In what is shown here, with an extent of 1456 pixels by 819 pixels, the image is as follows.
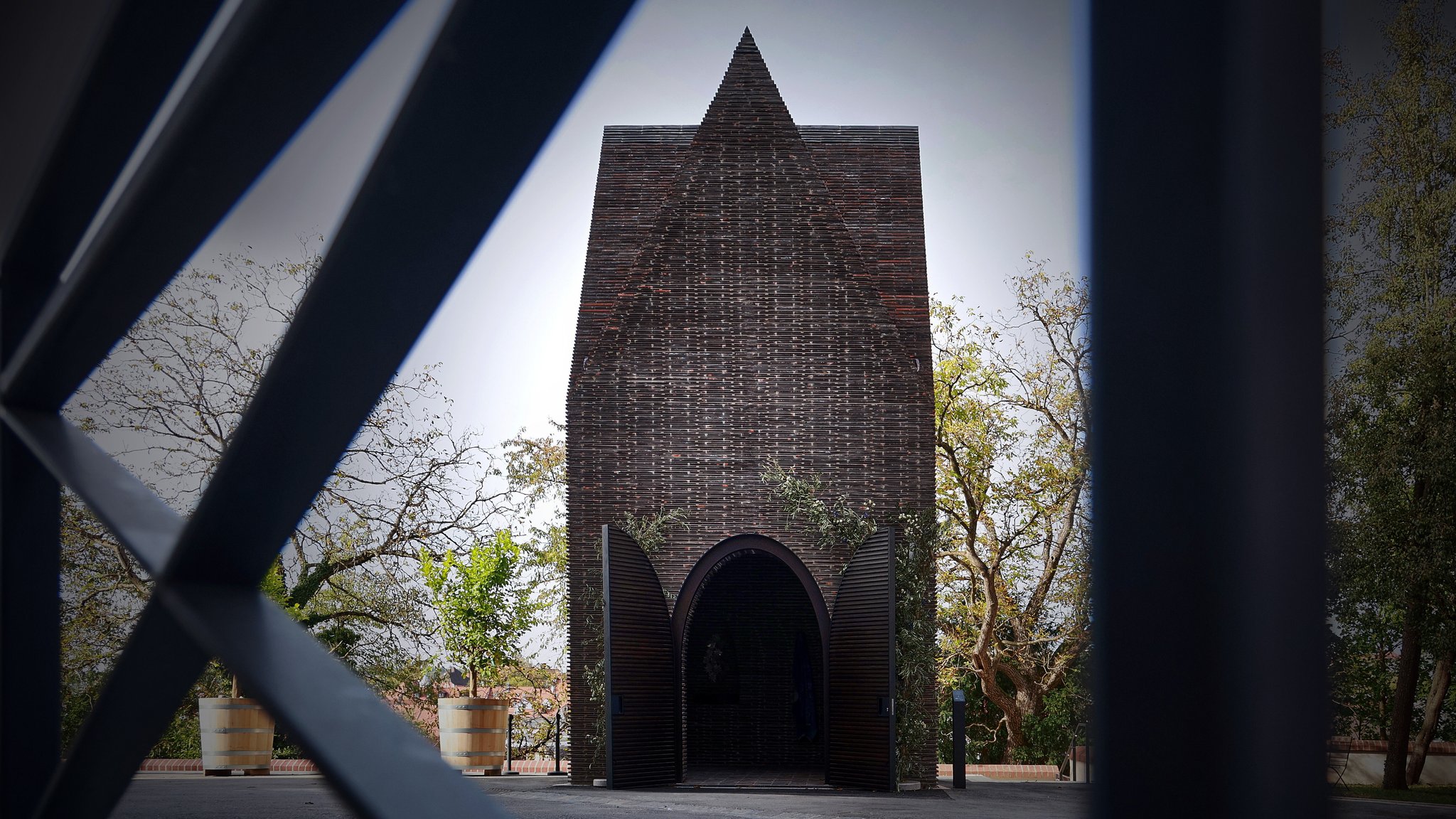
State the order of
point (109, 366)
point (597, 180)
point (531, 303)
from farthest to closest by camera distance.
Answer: point (531, 303) → point (597, 180) → point (109, 366)

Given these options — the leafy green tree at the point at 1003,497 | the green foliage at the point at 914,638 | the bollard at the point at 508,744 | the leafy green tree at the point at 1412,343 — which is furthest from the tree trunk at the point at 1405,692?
the bollard at the point at 508,744

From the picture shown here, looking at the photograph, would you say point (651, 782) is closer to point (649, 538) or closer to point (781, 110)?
point (649, 538)

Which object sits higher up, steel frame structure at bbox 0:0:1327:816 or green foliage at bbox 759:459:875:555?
green foliage at bbox 759:459:875:555

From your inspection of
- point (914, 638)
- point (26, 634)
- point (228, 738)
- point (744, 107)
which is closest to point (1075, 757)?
point (26, 634)

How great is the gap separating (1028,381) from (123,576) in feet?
55.7

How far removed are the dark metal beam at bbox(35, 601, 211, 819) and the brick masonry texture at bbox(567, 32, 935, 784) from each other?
12895mm

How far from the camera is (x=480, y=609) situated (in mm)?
16094

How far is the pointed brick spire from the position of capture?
15.3m

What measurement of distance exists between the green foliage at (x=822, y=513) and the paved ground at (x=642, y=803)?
323cm

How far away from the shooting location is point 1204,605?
0.26 metres

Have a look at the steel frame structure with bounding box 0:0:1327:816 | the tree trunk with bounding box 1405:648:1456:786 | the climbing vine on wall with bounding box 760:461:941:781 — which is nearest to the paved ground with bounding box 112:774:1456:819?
the climbing vine on wall with bounding box 760:461:941:781

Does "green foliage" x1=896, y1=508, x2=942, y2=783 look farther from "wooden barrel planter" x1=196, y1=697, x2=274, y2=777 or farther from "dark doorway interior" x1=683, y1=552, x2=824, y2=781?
"wooden barrel planter" x1=196, y1=697, x2=274, y2=777

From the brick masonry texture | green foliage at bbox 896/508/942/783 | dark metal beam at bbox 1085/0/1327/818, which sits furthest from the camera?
the brick masonry texture

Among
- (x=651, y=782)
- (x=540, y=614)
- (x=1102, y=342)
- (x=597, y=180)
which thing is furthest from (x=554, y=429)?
(x=1102, y=342)
